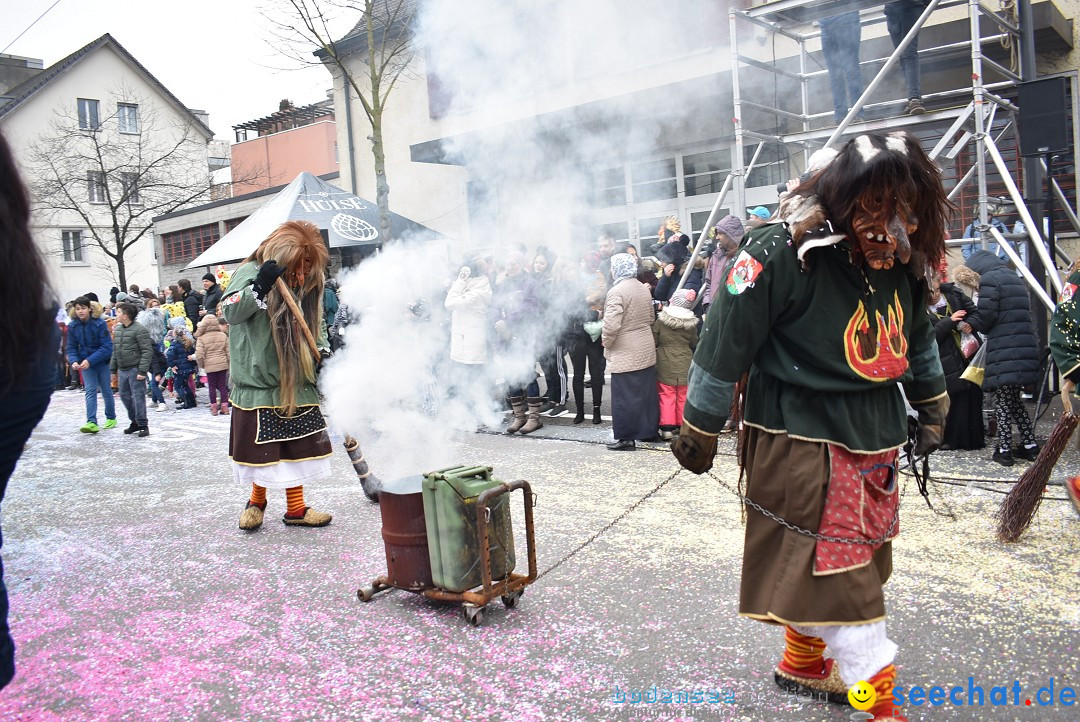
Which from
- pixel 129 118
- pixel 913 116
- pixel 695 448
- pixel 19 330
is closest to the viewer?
pixel 19 330

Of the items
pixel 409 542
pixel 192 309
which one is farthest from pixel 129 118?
pixel 409 542

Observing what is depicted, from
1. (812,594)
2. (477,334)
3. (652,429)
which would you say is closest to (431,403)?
(477,334)

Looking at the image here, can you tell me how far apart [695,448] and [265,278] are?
122 inches

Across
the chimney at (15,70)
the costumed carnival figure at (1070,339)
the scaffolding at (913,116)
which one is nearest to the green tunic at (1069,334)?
the costumed carnival figure at (1070,339)

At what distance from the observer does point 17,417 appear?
1531 mm

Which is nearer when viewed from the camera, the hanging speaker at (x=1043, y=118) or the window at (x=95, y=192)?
the hanging speaker at (x=1043, y=118)

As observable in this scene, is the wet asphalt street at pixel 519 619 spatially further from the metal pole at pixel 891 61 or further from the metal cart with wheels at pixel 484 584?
the metal pole at pixel 891 61

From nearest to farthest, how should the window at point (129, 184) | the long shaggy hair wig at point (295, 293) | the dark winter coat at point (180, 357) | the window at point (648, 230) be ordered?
the long shaggy hair wig at point (295, 293)
the window at point (648, 230)
the dark winter coat at point (180, 357)
the window at point (129, 184)

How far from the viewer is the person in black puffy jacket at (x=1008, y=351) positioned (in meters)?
5.75

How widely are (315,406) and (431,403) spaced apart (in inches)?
137

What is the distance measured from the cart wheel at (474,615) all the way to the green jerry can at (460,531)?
0.10m

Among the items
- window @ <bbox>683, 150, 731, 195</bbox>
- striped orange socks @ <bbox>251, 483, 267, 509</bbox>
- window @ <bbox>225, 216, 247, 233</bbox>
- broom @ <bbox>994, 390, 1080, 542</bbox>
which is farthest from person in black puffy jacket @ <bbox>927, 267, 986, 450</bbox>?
window @ <bbox>225, 216, 247, 233</bbox>

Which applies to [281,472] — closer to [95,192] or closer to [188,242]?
[188,242]

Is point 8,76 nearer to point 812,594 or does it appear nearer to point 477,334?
point 477,334
